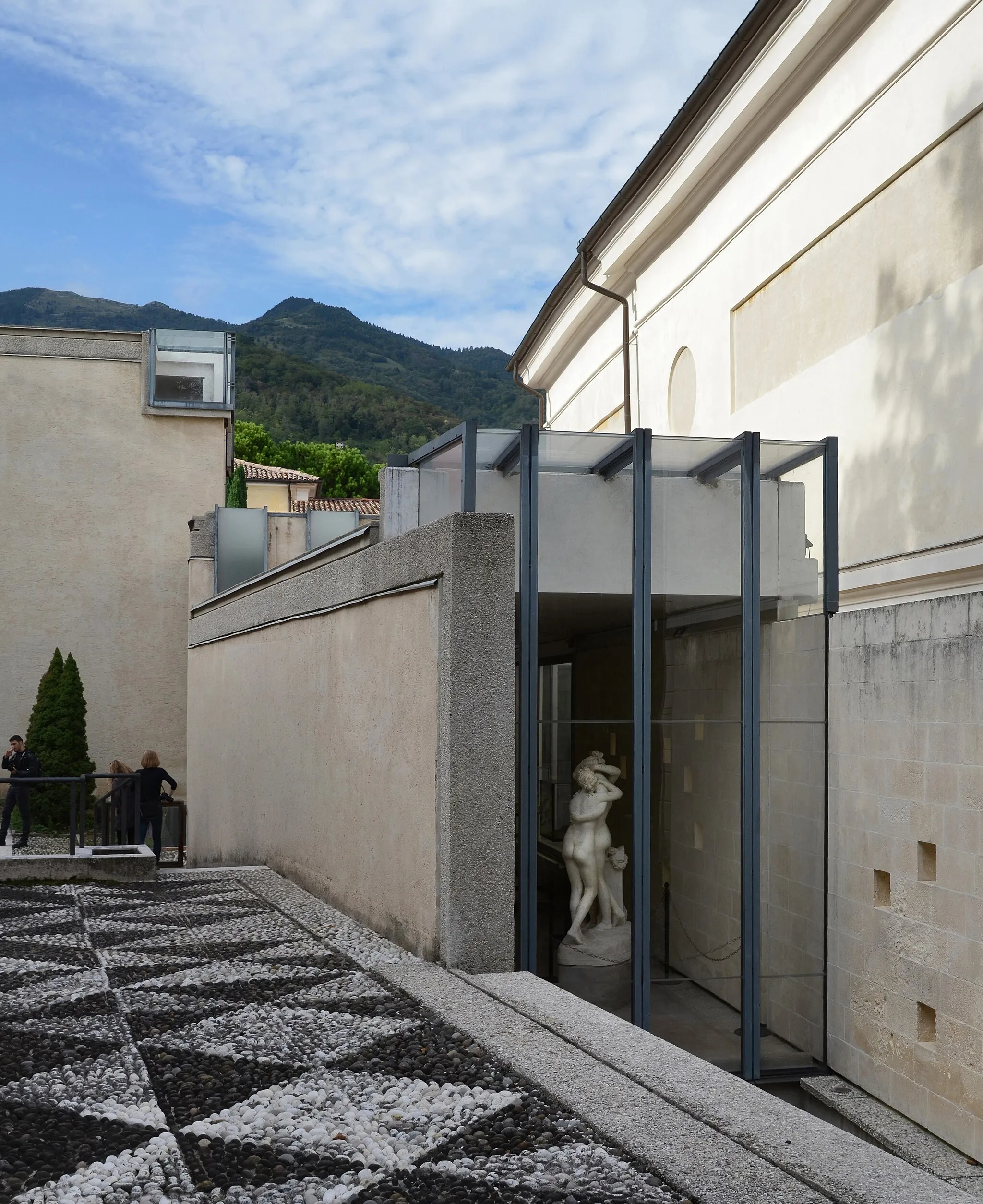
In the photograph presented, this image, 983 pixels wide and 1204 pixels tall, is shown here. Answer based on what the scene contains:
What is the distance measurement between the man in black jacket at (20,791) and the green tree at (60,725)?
2.88 metres

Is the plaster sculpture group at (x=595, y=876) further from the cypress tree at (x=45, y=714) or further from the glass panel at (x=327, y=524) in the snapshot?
the cypress tree at (x=45, y=714)

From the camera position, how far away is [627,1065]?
4.84 m

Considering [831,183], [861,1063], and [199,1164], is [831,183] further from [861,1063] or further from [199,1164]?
[199,1164]

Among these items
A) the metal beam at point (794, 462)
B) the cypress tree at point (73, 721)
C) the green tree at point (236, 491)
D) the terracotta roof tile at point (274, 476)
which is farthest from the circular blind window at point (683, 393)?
the terracotta roof tile at point (274, 476)

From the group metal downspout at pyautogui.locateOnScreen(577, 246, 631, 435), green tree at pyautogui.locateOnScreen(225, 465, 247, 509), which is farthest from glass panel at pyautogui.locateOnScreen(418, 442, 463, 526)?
green tree at pyautogui.locateOnScreen(225, 465, 247, 509)

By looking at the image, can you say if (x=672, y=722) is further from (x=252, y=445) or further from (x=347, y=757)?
(x=252, y=445)

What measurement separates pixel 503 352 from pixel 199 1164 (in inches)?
5075

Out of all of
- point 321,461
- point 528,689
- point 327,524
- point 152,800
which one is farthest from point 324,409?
point 528,689

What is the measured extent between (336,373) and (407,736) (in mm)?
103318

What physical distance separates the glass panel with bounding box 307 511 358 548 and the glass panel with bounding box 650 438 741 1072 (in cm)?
1135

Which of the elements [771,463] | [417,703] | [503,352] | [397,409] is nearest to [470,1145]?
[417,703]

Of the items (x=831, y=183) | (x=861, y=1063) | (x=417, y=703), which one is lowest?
(x=861, y=1063)

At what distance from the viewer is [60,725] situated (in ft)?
76.4

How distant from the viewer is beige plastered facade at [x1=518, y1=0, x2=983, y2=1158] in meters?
8.91
